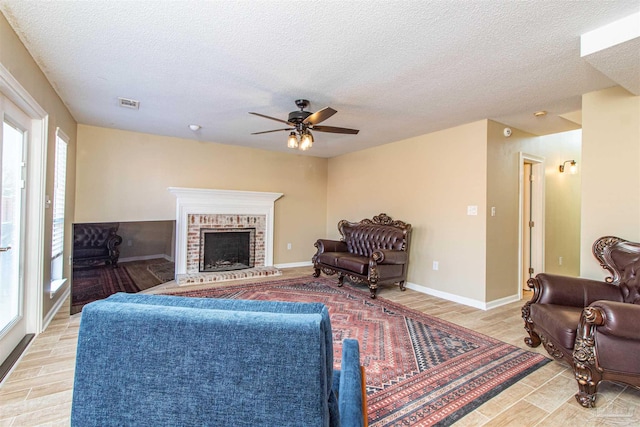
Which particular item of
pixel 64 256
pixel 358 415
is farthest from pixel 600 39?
pixel 64 256

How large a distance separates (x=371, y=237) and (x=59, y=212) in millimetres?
4195

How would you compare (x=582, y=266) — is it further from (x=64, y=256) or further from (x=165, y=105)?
(x=64, y=256)

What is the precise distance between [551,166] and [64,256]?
Answer: 7247 mm

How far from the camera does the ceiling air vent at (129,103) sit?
3.40m

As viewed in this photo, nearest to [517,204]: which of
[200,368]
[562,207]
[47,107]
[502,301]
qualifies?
[502,301]

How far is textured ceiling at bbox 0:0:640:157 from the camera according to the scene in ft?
6.07

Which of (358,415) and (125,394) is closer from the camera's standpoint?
(125,394)

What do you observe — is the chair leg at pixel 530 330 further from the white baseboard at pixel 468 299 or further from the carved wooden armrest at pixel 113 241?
the carved wooden armrest at pixel 113 241

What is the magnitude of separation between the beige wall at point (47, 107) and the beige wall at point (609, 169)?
188 inches

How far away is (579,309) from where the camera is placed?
241 centimetres

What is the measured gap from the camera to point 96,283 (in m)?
3.55

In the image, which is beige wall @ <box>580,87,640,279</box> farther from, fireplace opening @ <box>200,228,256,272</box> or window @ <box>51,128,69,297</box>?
window @ <box>51,128,69,297</box>

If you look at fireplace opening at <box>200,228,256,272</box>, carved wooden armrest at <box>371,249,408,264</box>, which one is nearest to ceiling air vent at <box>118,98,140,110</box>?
fireplace opening at <box>200,228,256,272</box>

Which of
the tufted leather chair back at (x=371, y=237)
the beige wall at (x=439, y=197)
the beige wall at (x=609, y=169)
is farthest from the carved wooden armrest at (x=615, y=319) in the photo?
the tufted leather chair back at (x=371, y=237)
